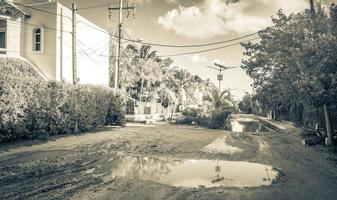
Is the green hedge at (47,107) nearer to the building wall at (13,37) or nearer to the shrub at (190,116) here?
the building wall at (13,37)

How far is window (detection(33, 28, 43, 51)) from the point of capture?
2368cm

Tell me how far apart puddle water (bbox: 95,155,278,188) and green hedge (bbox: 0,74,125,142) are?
5.88 meters

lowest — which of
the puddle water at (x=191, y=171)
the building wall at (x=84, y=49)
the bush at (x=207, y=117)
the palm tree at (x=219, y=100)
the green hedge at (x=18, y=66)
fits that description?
the puddle water at (x=191, y=171)

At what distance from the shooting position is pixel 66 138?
51.8 feet

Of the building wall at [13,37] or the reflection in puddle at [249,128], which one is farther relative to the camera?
the reflection in puddle at [249,128]

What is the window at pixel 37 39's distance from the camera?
77.7ft

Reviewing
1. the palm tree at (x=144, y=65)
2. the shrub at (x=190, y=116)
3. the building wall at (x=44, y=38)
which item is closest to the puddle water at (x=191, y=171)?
the building wall at (x=44, y=38)

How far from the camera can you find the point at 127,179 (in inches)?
301

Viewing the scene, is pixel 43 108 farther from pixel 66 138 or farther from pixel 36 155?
pixel 36 155

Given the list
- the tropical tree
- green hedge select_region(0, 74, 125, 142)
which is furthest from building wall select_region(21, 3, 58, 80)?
the tropical tree

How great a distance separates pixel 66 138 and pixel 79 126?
3.02 meters

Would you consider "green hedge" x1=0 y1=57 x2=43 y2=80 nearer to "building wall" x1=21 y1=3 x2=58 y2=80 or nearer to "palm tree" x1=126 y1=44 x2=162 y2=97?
"building wall" x1=21 y1=3 x2=58 y2=80

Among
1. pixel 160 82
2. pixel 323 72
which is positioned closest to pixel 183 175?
pixel 323 72

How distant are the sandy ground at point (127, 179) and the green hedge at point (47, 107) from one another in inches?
41.6
